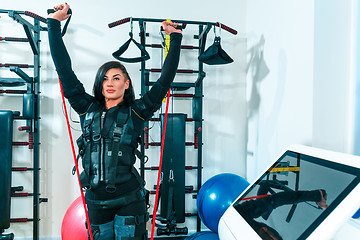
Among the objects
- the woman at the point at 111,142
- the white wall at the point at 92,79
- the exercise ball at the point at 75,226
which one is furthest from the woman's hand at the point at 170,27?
the exercise ball at the point at 75,226

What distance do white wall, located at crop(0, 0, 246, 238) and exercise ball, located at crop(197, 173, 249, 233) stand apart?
1.60ft

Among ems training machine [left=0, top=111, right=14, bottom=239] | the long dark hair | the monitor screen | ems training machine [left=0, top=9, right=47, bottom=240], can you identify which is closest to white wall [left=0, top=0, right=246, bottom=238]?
ems training machine [left=0, top=9, right=47, bottom=240]

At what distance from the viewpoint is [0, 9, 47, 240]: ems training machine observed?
2.14 m

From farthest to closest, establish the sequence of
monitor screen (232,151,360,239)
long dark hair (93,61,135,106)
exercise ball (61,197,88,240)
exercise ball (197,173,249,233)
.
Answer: exercise ball (197,173,249,233) → exercise ball (61,197,88,240) → long dark hair (93,61,135,106) → monitor screen (232,151,360,239)

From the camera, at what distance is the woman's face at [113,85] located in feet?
4.66

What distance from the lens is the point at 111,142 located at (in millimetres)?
1362

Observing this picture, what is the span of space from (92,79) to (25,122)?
2.79 feet

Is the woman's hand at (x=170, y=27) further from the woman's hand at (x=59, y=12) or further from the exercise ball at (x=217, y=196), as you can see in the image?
the exercise ball at (x=217, y=196)

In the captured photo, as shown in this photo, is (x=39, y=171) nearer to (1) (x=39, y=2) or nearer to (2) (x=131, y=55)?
(2) (x=131, y=55)

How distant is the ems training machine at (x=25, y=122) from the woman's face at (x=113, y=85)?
123 centimetres

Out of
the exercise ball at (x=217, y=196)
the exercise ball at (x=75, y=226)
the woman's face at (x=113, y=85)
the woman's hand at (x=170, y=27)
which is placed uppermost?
the woman's hand at (x=170, y=27)

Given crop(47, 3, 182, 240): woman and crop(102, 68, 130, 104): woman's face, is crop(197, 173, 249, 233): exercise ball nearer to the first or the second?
crop(47, 3, 182, 240): woman

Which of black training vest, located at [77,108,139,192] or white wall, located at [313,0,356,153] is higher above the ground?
white wall, located at [313,0,356,153]

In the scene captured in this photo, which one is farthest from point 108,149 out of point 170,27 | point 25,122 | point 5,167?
point 25,122
